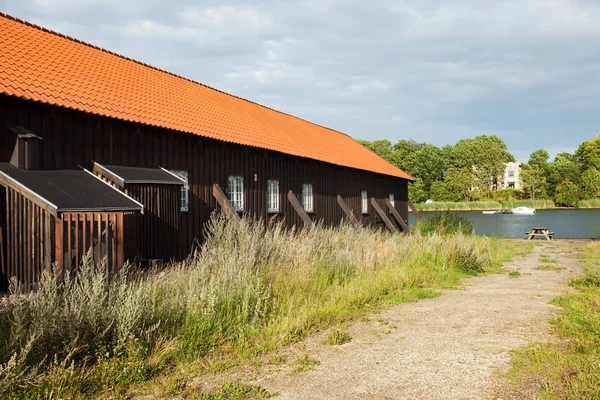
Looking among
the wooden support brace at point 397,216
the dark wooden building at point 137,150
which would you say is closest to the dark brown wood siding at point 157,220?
the dark wooden building at point 137,150

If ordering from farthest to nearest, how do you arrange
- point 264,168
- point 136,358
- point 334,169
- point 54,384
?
1. point 334,169
2. point 264,168
3. point 136,358
4. point 54,384

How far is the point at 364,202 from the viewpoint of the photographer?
78.0 ft

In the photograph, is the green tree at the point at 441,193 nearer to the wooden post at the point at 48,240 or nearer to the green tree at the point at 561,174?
the green tree at the point at 561,174

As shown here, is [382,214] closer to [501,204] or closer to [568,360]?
[568,360]

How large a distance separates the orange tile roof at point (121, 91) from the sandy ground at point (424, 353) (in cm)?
695

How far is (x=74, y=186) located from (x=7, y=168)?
1.13m

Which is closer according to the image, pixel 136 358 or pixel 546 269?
pixel 136 358

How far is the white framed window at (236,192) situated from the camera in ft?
47.7

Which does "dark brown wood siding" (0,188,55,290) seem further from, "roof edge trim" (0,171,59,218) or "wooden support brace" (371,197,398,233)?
"wooden support brace" (371,197,398,233)

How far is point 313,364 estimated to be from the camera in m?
5.37

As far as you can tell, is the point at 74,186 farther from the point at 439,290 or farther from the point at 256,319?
the point at 439,290

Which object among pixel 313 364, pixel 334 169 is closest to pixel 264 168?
pixel 334 169

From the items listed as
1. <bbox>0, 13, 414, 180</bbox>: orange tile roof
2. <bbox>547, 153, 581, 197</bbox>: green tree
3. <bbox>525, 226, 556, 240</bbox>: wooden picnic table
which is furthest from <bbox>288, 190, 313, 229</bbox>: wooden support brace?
<bbox>547, 153, 581, 197</bbox>: green tree

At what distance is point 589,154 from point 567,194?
2055 centimetres
